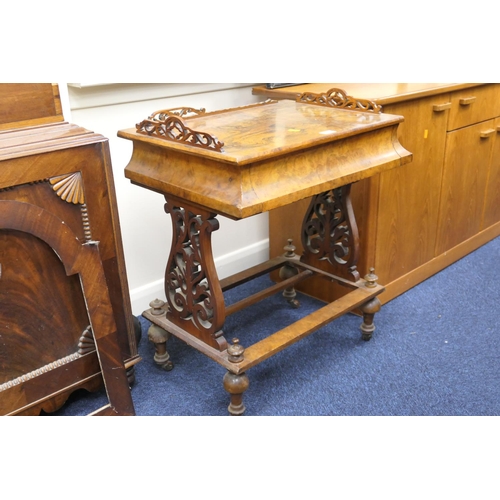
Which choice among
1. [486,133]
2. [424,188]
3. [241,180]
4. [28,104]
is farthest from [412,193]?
[28,104]

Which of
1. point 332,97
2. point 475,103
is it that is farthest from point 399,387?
point 475,103

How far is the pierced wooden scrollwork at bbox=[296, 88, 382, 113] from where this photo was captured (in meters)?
1.94

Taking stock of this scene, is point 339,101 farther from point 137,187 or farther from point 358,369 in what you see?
point 358,369

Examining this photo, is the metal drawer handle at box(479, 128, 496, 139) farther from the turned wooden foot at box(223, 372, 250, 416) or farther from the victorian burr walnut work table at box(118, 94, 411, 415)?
the turned wooden foot at box(223, 372, 250, 416)

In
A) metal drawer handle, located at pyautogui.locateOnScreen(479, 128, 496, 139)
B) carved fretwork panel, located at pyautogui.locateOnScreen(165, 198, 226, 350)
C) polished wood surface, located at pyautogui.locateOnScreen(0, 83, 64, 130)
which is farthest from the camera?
metal drawer handle, located at pyautogui.locateOnScreen(479, 128, 496, 139)

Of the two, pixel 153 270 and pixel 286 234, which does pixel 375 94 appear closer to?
pixel 286 234

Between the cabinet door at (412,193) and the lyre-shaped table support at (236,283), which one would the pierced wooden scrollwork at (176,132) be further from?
the cabinet door at (412,193)

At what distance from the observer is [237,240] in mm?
2729

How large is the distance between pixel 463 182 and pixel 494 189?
0.37 meters

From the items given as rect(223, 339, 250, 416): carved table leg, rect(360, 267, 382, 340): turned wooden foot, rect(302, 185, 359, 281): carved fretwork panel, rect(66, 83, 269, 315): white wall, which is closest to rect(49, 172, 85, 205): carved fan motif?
rect(66, 83, 269, 315): white wall

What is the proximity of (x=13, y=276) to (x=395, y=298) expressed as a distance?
1606 mm

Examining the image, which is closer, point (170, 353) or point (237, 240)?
point (170, 353)

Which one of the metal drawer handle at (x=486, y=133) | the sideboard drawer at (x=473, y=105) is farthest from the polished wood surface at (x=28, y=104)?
the metal drawer handle at (x=486, y=133)
